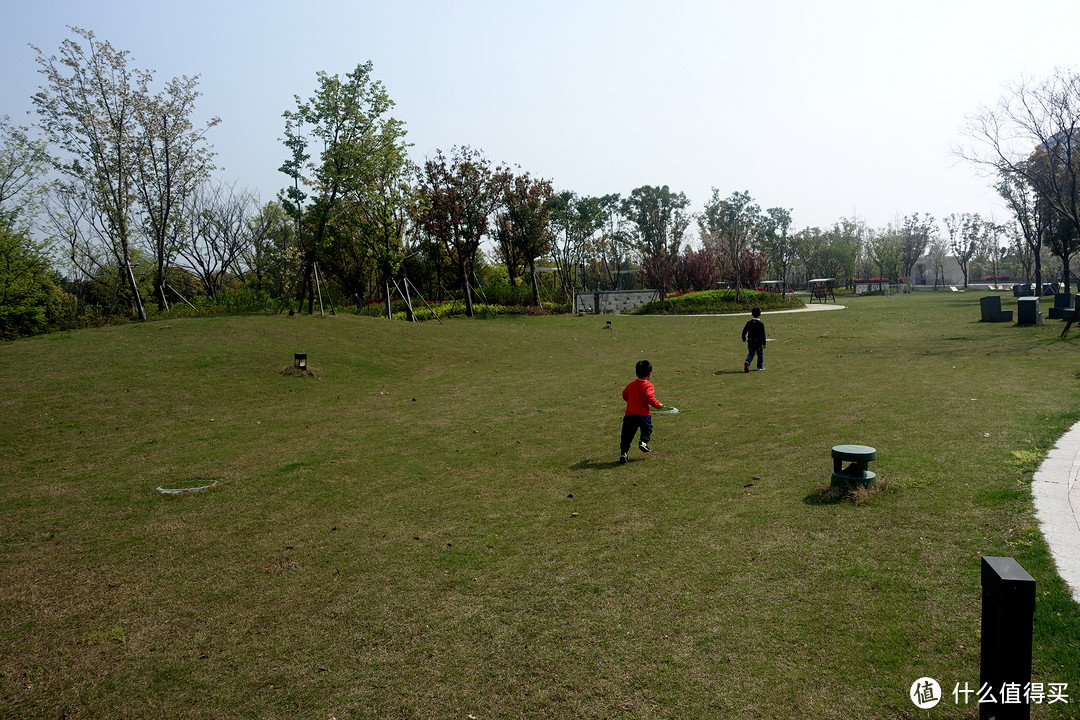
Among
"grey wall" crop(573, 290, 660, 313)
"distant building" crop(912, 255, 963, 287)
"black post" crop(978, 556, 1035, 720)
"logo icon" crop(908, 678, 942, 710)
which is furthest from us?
"distant building" crop(912, 255, 963, 287)

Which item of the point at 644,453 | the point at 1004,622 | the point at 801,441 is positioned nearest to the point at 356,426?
the point at 644,453

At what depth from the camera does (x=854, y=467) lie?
6.54 m

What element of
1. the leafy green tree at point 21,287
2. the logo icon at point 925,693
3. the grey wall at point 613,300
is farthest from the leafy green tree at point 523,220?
the logo icon at point 925,693

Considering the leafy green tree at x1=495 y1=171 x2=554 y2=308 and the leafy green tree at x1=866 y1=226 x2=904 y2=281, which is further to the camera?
the leafy green tree at x1=866 y1=226 x2=904 y2=281

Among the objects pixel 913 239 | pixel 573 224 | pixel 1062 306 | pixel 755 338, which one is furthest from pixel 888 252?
pixel 755 338

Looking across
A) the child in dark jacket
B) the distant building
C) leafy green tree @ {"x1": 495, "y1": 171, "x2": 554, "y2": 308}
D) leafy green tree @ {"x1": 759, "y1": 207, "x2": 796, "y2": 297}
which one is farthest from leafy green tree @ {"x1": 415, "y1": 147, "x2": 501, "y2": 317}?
the distant building

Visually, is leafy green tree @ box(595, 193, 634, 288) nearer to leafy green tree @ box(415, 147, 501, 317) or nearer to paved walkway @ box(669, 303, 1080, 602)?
leafy green tree @ box(415, 147, 501, 317)

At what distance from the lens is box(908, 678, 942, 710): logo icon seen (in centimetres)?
345

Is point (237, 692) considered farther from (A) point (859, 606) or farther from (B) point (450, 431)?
(B) point (450, 431)

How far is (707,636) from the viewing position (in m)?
4.25

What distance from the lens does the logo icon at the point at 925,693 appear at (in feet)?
11.3

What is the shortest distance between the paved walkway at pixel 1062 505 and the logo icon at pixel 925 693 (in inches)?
55.0

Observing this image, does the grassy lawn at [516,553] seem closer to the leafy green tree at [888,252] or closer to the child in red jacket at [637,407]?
the child in red jacket at [637,407]

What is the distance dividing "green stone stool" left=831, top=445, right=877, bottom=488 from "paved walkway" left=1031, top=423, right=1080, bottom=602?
130cm
